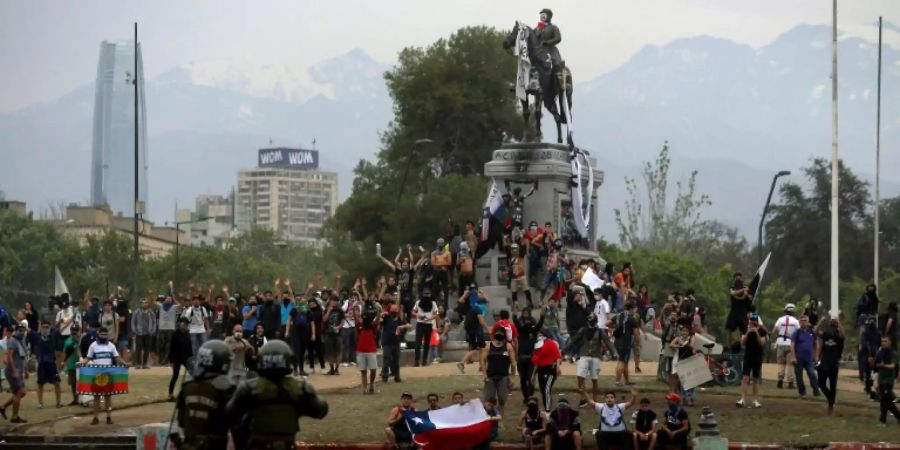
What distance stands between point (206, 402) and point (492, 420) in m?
12.1

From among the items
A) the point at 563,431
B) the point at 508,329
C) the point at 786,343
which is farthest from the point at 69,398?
the point at 786,343

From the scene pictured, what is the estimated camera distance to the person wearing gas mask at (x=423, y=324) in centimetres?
4038

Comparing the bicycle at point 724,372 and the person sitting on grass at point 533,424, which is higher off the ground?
the bicycle at point 724,372

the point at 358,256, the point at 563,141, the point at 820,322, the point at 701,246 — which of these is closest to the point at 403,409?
the point at 820,322

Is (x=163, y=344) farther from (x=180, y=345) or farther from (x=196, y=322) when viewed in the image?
(x=180, y=345)

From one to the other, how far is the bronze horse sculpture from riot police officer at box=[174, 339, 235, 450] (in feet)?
107

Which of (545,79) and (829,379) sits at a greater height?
(545,79)

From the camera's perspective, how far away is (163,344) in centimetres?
4316

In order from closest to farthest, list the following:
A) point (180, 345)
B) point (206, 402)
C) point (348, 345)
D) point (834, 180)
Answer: point (206, 402) < point (180, 345) < point (348, 345) < point (834, 180)

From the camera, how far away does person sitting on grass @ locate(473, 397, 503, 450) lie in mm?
28375

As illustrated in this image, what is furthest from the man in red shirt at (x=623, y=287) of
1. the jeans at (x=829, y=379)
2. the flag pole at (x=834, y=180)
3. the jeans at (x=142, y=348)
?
the jeans at (x=829, y=379)

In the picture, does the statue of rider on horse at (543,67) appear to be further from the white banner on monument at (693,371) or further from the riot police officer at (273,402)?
the riot police officer at (273,402)

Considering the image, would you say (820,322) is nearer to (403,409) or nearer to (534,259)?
(403,409)

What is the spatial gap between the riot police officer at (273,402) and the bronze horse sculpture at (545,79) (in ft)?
108
